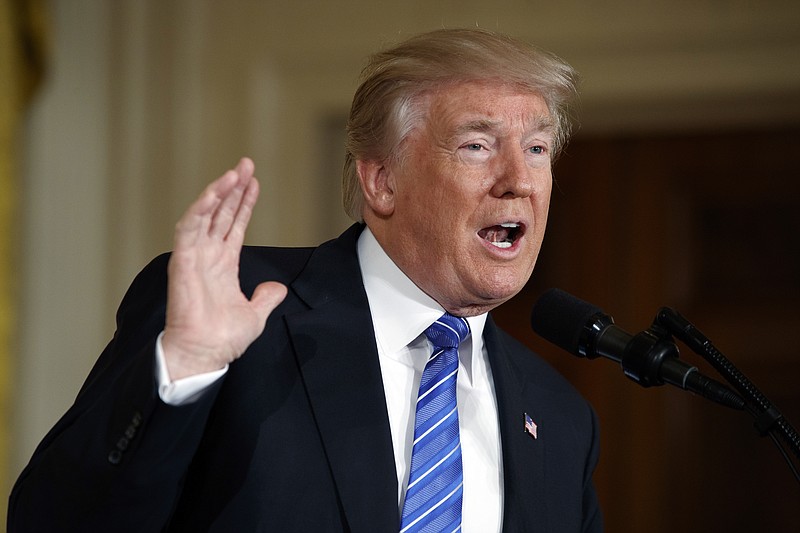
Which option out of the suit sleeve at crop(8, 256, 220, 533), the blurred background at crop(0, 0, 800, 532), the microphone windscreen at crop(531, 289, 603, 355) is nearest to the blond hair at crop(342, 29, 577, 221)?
the microphone windscreen at crop(531, 289, 603, 355)

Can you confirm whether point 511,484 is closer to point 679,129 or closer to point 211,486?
point 211,486

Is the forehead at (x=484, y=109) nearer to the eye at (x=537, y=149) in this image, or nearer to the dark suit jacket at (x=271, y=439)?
the eye at (x=537, y=149)

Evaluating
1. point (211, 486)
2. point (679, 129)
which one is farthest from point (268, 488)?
point (679, 129)

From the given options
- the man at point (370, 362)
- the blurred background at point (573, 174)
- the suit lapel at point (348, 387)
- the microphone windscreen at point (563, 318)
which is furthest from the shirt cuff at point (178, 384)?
the blurred background at point (573, 174)

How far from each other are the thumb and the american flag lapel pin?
619 mm

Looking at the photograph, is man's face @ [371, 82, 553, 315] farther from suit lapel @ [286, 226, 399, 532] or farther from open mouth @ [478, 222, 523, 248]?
suit lapel @ [286, 226, 399, 532]

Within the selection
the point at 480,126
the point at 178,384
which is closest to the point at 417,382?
the point at 480,126

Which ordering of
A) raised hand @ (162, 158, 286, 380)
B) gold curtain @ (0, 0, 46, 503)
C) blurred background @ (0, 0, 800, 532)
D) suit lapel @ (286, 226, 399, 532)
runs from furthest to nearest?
1. blurred background @ (0, 0, 800, 532)
2. gold curtain @ (0, 0, 46, 503)
3. suit lapel @ (286, 226, 399, 532)
4. raised hand @ (162, 158, 286, 380)

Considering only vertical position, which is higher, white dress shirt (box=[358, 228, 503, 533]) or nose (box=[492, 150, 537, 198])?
nose (box=[492, 150, 537, 198])

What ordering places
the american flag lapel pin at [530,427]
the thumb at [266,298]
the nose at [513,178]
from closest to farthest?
the thumb at [266,298], the nose at [513,178], the american flag lapel pin at [530,427]

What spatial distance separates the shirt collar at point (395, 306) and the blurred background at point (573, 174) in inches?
69.2

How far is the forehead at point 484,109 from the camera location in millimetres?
1830

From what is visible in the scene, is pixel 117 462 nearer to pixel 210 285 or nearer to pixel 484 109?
pixel 210 285

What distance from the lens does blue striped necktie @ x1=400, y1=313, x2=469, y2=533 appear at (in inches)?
66.7
